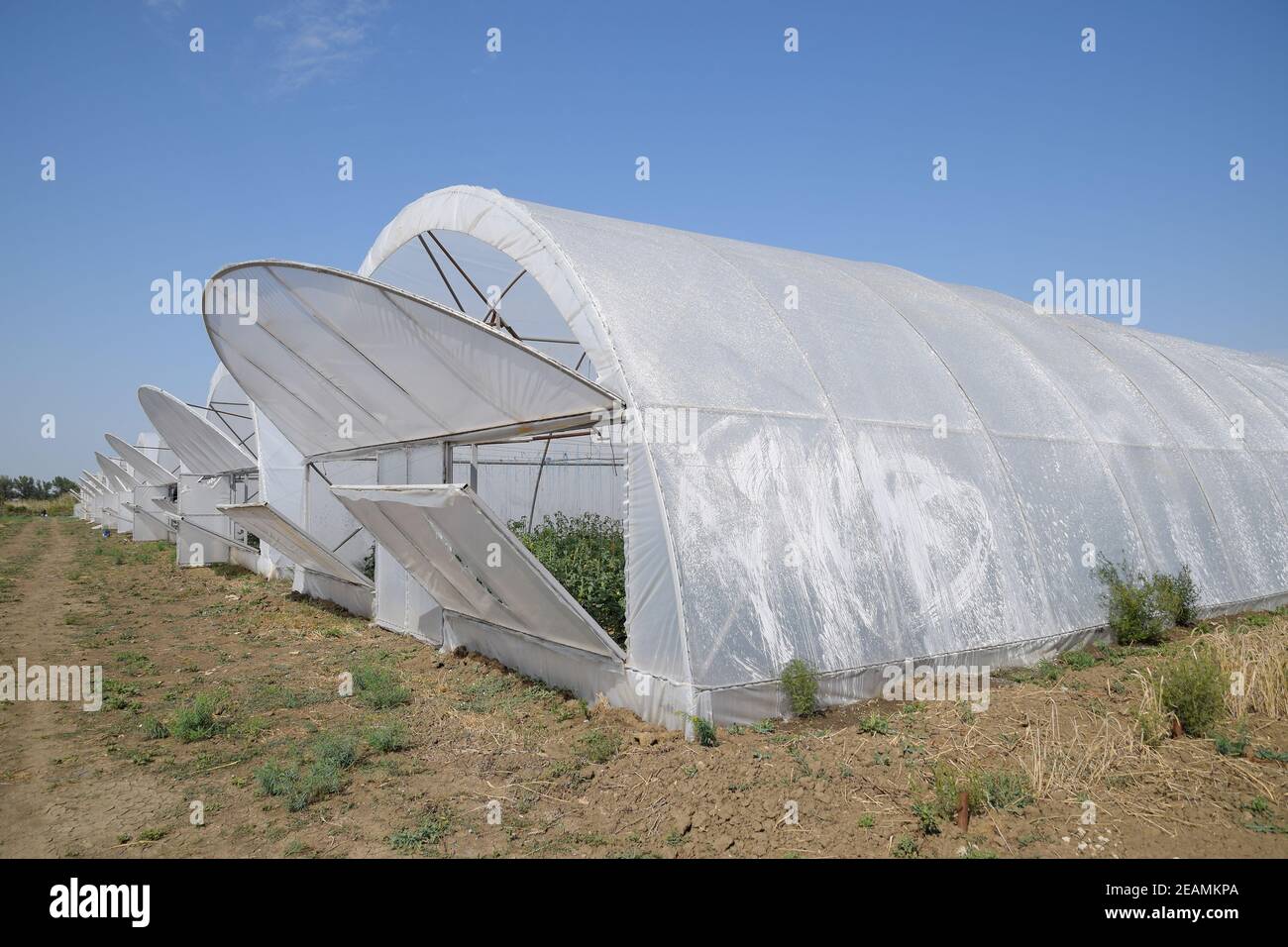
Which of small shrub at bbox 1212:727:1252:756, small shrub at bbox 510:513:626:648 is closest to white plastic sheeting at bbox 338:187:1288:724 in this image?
small shrub at bbox 510:513:626:648

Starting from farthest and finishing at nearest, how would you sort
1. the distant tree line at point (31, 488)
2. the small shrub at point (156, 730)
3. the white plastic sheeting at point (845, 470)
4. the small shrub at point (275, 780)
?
the distant tree line at point (31, 488) < the small shrub at point (156, 730) < the white plastic sheeting at point (845, 470) < the small shrub at point (275, 780)

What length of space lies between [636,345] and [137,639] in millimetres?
11093

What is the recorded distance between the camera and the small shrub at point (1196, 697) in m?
6.70

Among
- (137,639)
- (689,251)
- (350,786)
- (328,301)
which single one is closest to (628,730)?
(350,786)

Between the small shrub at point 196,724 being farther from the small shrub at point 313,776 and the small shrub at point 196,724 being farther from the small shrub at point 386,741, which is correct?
the small shrub at point 386,741

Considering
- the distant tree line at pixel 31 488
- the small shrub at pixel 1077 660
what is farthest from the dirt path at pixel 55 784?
the distant tree line at pixel 31 488

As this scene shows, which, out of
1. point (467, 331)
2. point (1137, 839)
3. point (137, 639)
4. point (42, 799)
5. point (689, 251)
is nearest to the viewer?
point (1137, 839)

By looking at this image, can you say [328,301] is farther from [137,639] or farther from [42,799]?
[137,639]

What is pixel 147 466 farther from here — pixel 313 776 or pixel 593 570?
pixel 313 776

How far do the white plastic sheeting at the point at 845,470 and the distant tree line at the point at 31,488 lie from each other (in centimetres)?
12213

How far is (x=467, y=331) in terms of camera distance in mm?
7254

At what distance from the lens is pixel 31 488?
357 feet

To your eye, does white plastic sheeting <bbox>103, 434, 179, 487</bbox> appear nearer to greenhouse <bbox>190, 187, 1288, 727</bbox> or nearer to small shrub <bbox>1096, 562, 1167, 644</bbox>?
greenhouse <bbox>190, 187, 1288, 727</bbox>

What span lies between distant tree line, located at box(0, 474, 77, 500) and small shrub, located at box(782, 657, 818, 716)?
409ft
